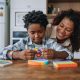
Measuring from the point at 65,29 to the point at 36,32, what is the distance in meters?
0.29

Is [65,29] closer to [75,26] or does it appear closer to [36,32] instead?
[75,26]

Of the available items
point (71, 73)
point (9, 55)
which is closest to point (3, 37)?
point (9, 55)

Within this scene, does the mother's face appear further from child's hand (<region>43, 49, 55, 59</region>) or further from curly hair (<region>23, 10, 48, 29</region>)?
child's hand (<region>43, 49, 55, 59</region>)

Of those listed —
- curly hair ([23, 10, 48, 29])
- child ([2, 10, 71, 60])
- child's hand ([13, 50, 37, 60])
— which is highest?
curly hair ([23, 10, 48, 29])

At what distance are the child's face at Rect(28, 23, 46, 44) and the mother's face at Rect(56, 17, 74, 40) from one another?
197 mm

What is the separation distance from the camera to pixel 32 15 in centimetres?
187

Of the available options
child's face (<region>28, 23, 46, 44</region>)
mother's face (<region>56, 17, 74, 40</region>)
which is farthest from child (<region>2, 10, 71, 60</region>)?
mother's face (<region>56, 17, 74, 40</region>)

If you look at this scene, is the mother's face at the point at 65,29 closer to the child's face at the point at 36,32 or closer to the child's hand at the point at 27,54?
the child's face at the point at 36,32

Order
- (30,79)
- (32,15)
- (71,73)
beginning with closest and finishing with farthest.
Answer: (30,79), (71,73), (32,15)

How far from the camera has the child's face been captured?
1.73 meters

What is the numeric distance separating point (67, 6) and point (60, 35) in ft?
6.51

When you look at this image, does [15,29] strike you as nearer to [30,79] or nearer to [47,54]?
[47,54]

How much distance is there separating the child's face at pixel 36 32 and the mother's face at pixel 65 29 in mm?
197

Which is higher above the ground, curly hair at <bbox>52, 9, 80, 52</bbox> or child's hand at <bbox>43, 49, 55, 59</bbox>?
curly hair at <bbox>52, 9, 80, 52</bbox>
